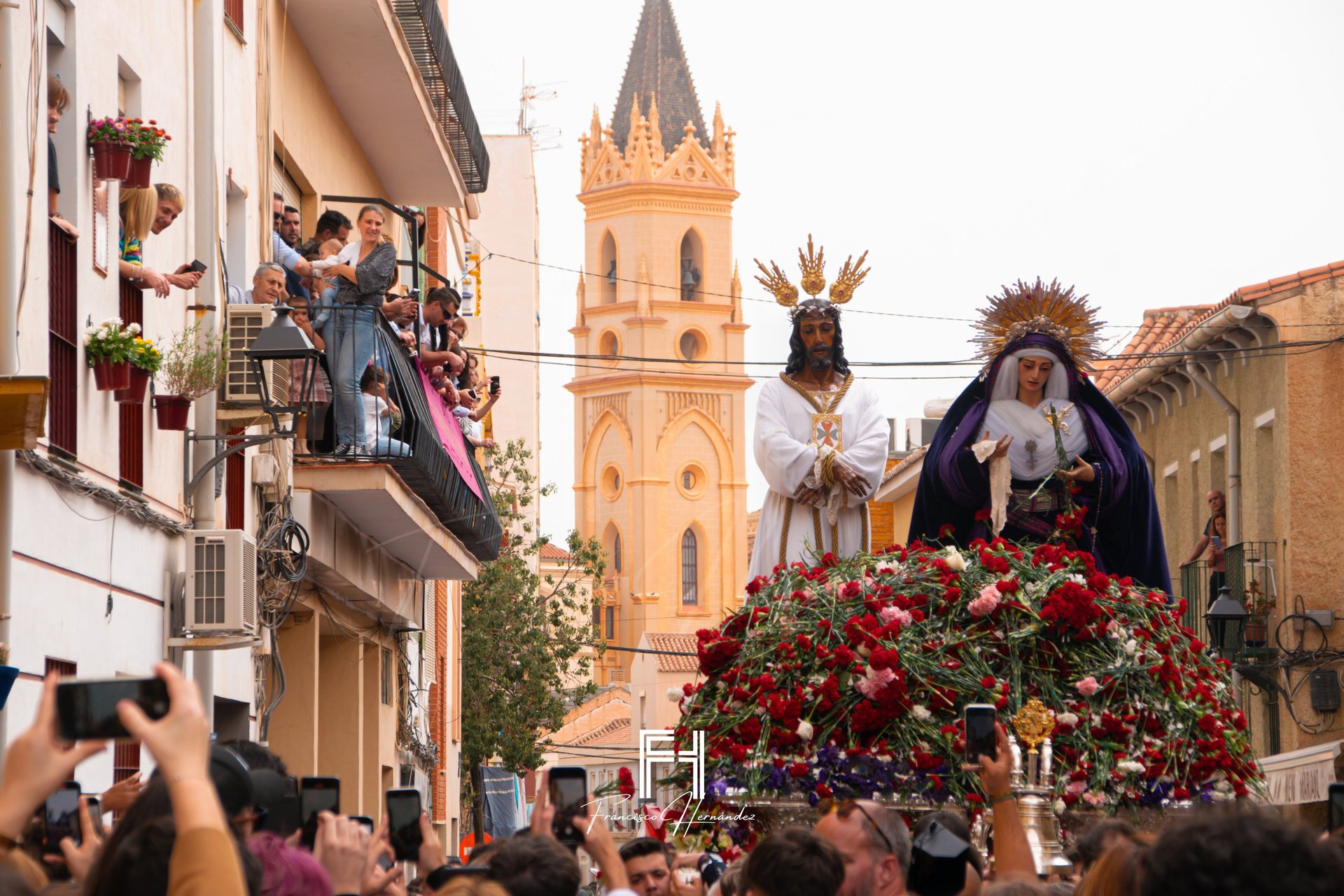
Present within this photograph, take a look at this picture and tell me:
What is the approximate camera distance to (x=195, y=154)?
10.9 m

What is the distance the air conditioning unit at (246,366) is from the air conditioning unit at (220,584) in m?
0.83

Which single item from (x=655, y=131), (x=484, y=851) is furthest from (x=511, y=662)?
(x=655, y=131)

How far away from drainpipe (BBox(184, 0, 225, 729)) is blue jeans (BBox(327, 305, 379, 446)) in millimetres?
1567

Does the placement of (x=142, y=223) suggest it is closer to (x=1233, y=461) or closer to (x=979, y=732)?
(x=979, y=732)

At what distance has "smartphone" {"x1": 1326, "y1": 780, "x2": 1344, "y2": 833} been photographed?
4805mm

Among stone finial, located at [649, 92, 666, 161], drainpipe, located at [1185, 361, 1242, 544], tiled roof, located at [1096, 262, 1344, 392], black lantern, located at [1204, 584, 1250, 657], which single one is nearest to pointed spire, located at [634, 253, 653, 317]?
stone finial, located at [649, 92, 666, 161]

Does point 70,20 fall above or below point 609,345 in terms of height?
below

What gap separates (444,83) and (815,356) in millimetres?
7521

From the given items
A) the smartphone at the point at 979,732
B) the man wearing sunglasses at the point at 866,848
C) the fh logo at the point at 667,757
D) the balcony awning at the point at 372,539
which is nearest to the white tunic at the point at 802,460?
the fh logo at the point at 667,757

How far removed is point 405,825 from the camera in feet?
14.2

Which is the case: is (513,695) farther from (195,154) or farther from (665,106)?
(665,106)

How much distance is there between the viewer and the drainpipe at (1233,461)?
24422mm

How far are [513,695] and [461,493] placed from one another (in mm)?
17799

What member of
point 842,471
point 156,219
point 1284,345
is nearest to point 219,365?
point 156,219
